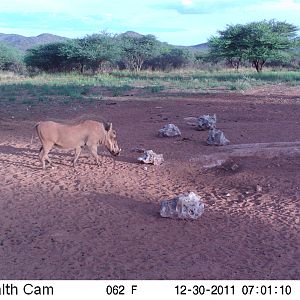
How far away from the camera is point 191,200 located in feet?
19.8

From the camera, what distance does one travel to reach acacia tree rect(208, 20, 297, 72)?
38250 mm

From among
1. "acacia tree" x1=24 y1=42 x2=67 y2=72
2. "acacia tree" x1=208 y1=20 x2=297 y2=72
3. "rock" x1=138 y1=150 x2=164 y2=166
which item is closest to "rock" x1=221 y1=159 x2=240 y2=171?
"rock" x1=138 y1=150 x2=164 y2=166

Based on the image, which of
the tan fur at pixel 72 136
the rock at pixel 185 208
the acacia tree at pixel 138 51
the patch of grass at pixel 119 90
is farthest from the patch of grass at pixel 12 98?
the acacia tree at pixel 138 51

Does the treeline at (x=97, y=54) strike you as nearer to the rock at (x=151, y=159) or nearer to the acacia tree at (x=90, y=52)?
the acacia tree at (x=90, y=52)

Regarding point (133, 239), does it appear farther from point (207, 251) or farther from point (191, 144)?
point (191, 144)

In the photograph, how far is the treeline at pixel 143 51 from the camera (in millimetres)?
38944

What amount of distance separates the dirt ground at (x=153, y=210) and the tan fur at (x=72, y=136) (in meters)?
0.33

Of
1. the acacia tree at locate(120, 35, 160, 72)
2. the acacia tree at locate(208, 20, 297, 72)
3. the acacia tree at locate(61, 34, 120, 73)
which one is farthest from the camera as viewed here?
the acacia tree at locate(120, 35, 160, 72)

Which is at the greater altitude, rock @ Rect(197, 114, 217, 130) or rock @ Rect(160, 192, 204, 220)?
rock @ Rect(197, 114, 217, 130)

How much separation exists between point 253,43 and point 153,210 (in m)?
34.0

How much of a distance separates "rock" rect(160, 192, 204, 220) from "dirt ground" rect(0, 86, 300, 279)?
12 cm

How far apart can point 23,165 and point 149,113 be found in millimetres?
6477

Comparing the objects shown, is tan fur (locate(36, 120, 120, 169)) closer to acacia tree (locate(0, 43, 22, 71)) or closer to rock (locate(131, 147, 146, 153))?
rock (locate(131, 147, 146, 153))

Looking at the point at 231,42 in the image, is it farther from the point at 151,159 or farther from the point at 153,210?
the point at 153,210
